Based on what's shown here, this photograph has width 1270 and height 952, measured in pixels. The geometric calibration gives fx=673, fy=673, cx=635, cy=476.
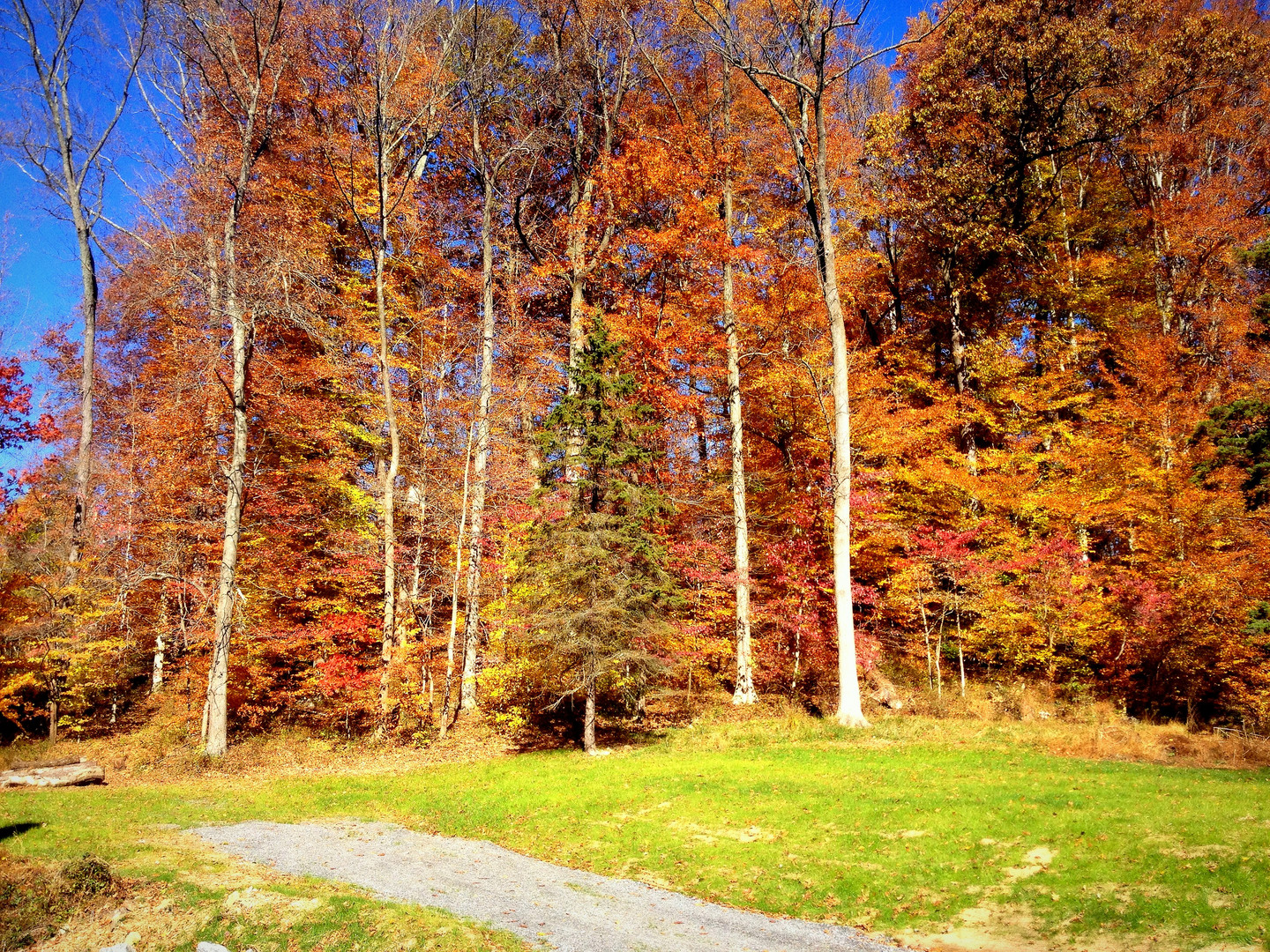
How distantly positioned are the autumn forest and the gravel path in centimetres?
553

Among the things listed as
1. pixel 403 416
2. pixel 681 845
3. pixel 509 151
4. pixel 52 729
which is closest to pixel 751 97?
pixel 509 151

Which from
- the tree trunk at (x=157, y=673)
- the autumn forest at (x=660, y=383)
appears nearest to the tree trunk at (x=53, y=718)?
the autumn forest at (x=660, y=383)

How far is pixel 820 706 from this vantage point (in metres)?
17.5

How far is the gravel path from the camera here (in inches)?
250

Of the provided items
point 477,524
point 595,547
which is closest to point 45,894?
point 595,547

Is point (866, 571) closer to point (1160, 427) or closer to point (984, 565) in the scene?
point (984, 565)

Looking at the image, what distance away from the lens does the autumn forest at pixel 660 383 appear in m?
16.1

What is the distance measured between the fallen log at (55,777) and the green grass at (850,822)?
0.99 m

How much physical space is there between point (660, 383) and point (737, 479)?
4.65 metres

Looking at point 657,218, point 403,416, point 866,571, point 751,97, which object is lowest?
point 866,571

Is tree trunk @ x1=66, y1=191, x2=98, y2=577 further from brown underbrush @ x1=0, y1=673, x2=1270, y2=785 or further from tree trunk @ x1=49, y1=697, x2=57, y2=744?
brown underbrush @ x1=0, y1=673, x2=1270, y2=785

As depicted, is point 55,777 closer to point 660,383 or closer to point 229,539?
point 229,539

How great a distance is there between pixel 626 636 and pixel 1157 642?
41.5 ft

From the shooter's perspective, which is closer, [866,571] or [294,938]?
[294,938]
